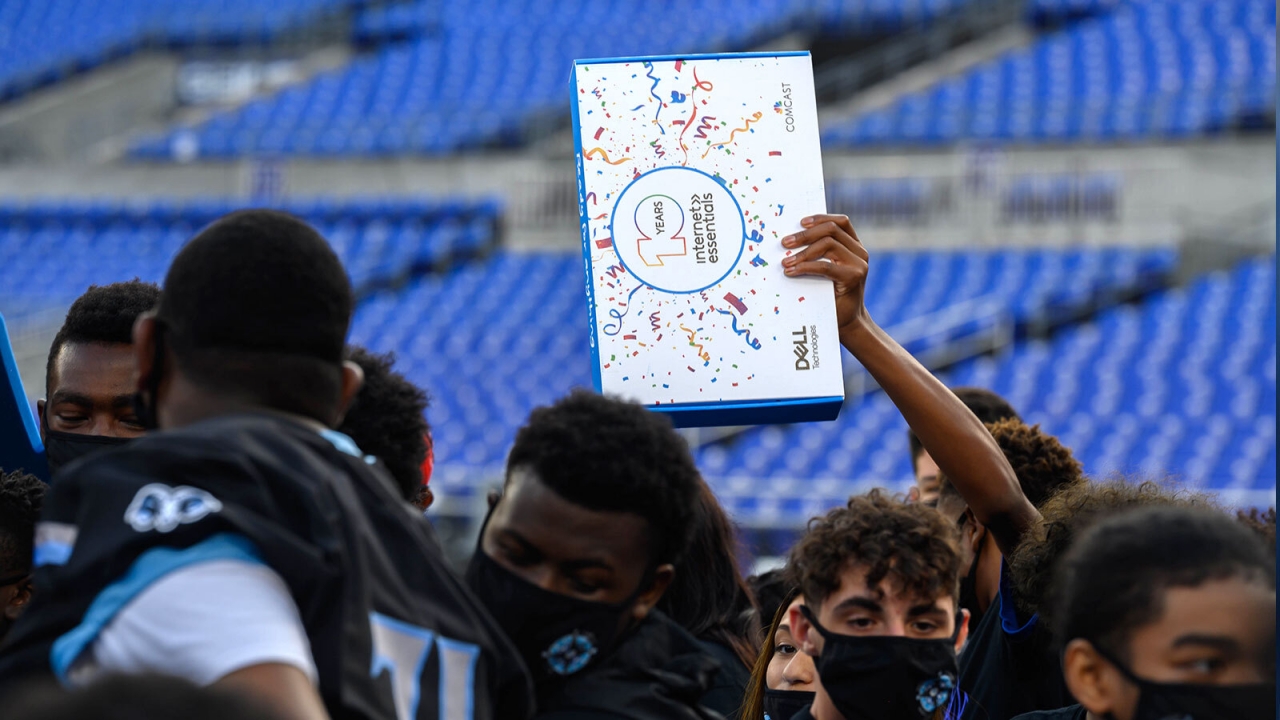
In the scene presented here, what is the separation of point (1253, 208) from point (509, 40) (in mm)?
8326

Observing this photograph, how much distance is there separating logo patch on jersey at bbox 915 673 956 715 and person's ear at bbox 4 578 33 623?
52.3 inches

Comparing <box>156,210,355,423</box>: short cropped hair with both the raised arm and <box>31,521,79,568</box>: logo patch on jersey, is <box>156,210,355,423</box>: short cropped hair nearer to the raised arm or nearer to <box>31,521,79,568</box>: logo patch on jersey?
<box>31,521,79,568</box>: logo patch on jersey

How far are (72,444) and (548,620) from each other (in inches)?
53.8

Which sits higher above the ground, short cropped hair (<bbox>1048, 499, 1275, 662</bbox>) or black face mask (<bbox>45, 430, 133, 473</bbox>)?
black face mask (<bbox>45, 430, 133, 473</bbox>)

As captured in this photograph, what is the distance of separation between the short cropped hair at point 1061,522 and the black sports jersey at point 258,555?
4.06 feet

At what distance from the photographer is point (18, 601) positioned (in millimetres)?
2205

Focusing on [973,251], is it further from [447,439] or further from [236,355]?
Answer: [236,355]

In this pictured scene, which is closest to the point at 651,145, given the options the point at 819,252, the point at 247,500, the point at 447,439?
the point at 819,252

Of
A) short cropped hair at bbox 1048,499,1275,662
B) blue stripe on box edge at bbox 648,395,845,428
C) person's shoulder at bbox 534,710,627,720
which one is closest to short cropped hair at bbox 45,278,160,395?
blue stripe on box edge at bbox 648,395,845,428

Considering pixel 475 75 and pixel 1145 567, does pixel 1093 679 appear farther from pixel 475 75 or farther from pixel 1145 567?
pixel 475 75

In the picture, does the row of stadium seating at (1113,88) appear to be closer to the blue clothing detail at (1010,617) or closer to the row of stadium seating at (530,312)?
the row of stadium seating at (530,312)

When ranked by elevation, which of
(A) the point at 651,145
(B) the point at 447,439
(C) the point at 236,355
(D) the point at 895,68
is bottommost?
(B) the point at 447,439

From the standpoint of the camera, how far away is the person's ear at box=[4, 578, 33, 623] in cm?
217

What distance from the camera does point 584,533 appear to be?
162cm
